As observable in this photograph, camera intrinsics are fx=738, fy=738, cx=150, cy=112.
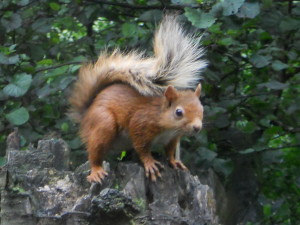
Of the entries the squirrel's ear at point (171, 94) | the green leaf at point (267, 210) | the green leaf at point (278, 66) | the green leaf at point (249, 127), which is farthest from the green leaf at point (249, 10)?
the green leaf at point (267, 210)

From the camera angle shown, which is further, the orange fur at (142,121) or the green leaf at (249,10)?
the green leaf at (249,10)

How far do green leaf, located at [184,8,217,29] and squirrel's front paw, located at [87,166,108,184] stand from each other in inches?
39.8

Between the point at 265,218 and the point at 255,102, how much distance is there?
0.82 m

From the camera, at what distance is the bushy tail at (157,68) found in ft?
12.3

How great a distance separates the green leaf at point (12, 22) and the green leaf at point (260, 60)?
4.98 ft

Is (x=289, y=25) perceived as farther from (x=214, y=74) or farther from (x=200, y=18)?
(x=200, y=18)

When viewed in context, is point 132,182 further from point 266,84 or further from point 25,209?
point 266,84

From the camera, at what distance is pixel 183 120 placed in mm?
3590

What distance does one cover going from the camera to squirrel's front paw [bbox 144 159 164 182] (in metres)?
3.40

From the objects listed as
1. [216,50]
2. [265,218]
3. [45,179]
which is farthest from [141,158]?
[265,218]

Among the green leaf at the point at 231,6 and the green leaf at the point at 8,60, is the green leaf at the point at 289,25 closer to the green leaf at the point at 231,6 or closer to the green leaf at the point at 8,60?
the green leaf at the point at 231,6

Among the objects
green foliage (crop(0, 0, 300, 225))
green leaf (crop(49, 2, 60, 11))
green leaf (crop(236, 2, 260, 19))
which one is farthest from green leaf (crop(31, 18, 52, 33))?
green leaf (crop(236, 2, 260, 19))

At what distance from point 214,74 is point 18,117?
1339 mm

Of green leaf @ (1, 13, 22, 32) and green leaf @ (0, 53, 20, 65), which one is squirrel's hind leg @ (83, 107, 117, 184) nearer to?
green leaf @ (0, 53, 20, 65)
